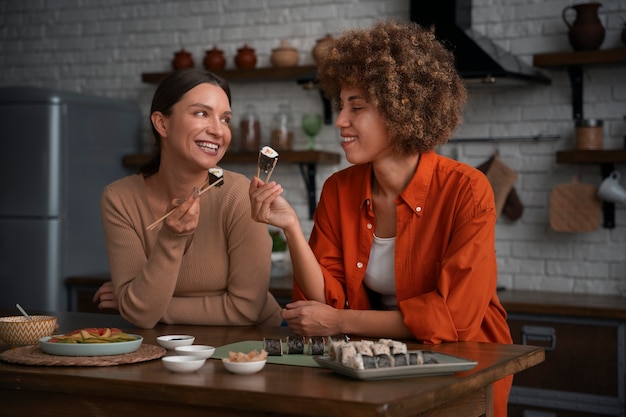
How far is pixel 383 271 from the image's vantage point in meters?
2.68

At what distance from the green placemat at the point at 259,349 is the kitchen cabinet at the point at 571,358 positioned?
2.00 meters

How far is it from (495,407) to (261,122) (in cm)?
327

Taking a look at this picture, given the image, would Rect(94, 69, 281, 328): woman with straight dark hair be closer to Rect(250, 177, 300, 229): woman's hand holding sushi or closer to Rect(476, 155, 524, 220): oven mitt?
Rect(250, 177, 300, 229): woman's hand holding sushi

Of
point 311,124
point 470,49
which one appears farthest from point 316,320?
point 311,124

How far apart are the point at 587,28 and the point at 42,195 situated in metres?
3.09

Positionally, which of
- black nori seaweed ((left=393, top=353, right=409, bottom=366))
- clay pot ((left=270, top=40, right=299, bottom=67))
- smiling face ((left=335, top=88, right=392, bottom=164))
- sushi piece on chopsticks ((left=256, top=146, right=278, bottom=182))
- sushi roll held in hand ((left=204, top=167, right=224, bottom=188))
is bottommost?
black nori seaweed ((left=393, top=353, right=409, bottom=366))

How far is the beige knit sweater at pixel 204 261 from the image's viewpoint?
2762 mm

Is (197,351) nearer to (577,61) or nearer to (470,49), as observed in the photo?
(470,49)

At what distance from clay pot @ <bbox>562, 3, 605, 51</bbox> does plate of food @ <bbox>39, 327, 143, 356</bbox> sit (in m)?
3.04

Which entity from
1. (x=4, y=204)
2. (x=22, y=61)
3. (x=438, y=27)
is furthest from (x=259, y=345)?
(x=22, y=61)

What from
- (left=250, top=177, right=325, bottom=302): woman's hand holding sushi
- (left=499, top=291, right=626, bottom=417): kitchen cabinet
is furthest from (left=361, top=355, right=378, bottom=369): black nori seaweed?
(left=499, top=291, right=626, bottom=417): kitchen cabinet

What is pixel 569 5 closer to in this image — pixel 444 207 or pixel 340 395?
pixel 444 207

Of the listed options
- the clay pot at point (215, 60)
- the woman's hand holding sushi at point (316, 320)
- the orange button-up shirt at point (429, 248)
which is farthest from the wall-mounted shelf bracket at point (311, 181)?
the woman's hand holding sushi at point (316, 320)

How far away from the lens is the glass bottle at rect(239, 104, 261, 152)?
5285 mm
